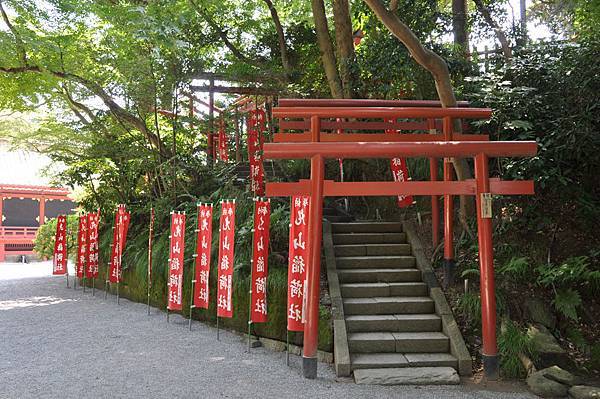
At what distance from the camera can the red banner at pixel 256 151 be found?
9898 millimetres

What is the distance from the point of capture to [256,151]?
1045 centimetres

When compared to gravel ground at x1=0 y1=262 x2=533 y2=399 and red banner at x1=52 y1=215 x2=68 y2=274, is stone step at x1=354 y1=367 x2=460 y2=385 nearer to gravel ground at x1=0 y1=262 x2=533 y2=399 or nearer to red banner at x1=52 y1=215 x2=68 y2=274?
gravel ground at x1=0 y1=262 x2=533 y2=399

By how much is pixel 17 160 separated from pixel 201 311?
2603 cm

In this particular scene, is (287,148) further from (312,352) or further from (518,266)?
(518,266)

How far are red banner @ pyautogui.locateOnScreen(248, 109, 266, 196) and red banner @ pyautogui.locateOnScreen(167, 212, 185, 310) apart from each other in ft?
7.04

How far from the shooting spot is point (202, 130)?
12.3m

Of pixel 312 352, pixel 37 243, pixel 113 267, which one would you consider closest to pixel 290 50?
pixel 113 267

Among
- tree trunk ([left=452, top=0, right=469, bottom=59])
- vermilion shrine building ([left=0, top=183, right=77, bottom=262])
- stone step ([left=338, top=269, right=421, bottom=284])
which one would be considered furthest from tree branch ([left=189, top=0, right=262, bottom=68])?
vermilion shrine building ([left=0, top=183, right=77, bottom=262])

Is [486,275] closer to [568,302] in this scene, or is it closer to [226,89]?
[568,302]

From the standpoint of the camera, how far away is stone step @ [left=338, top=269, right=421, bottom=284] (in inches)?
269

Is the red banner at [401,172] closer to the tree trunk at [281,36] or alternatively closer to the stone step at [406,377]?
the stone step at [406,377]

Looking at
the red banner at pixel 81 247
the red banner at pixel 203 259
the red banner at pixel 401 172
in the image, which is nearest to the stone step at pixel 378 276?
the red banner at pixel 401 172

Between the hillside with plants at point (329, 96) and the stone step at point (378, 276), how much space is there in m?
0.42

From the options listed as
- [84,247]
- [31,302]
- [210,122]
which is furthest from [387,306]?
[84,247]
